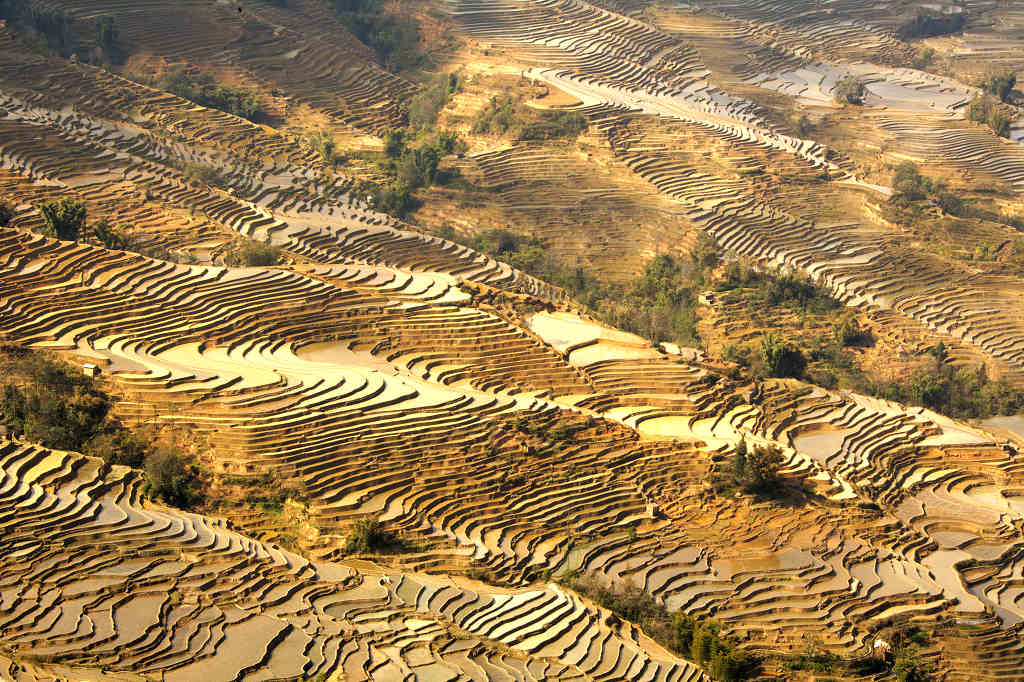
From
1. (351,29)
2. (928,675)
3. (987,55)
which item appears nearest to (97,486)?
(928,675)

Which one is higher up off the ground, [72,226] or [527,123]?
[527,123]

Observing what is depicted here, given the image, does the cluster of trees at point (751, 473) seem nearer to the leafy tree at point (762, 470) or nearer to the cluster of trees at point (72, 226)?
the leafy tree at point (762, 470)

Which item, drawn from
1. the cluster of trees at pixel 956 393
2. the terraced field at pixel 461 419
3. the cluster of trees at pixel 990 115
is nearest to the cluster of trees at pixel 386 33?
the terraced field at pixel 461 419

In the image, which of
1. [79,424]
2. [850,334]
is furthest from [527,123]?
[79,424]

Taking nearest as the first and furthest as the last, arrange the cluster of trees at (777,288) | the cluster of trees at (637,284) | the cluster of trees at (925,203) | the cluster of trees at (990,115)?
the cluster of trees at (637,284)
the cluster of trees at (777,288)
the cluster of trees at (925,203)
the cluster of trees at (990,115)

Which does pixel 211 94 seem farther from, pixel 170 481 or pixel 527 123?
pixel 170 481

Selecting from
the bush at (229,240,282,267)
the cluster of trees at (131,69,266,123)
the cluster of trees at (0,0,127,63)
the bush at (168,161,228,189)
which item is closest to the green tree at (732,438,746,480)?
the bush at (229,240,282,267)
